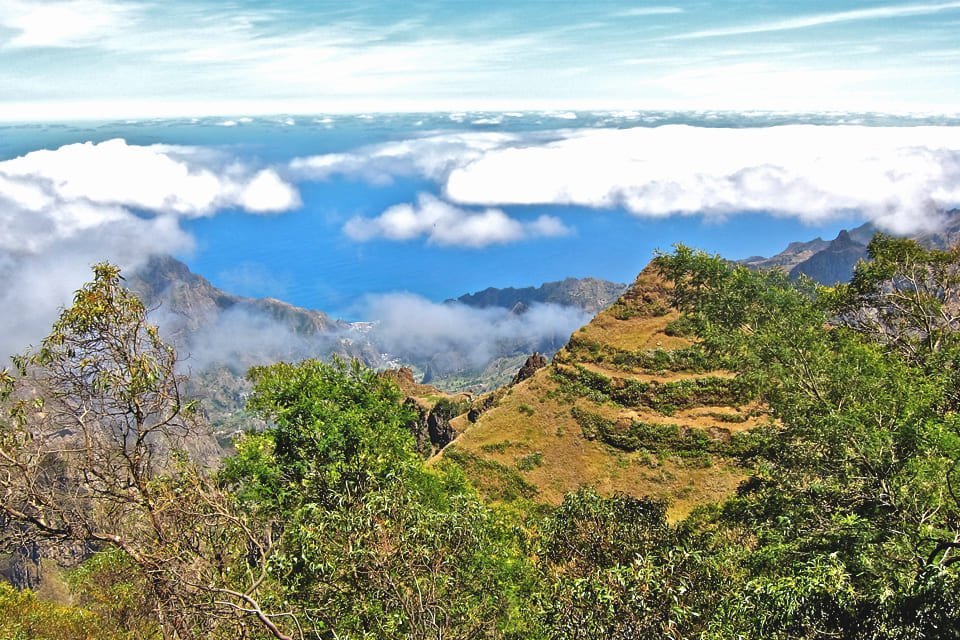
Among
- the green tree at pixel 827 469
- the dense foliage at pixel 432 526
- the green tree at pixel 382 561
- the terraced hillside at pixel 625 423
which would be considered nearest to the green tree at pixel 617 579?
the dense foliage at pixel 432 526

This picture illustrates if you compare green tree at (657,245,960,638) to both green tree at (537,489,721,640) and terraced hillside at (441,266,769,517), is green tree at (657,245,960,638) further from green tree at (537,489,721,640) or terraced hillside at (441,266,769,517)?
terraced hillside at (441,266,769,517)

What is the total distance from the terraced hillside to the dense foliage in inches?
1049

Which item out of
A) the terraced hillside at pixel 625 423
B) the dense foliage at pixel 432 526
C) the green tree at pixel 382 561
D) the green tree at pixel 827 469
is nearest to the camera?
the green tree at pixel 827 469

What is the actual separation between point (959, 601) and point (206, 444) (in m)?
24.7

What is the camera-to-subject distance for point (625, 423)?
6494cm

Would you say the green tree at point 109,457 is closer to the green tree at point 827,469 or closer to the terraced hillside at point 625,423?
the green tree at point 827,469

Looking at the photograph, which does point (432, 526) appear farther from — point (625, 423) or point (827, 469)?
point (625, 423)

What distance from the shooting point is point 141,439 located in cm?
1541

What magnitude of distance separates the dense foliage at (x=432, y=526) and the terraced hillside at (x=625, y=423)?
2663 centimetres

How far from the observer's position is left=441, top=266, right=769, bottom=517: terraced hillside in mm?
60188

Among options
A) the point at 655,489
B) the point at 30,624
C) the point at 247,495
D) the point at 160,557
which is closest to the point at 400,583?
the point at 160,557

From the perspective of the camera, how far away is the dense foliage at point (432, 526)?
14.2m

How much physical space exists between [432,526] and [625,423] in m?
50.8

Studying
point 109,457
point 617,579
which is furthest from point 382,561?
point 109,457
